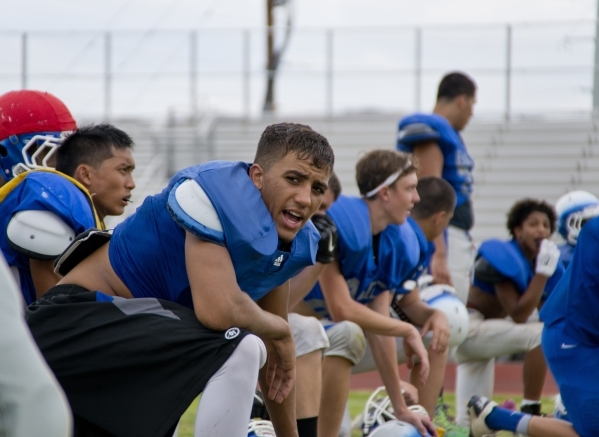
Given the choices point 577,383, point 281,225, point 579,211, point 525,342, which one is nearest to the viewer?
point 281,225

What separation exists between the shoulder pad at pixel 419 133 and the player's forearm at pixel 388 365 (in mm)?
1682

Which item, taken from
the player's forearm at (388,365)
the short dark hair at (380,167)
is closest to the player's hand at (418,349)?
the player's forearm at (388,365)

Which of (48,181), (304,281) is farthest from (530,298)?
(48,181)

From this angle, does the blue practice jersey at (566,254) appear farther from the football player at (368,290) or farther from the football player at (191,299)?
the football player at (191,299)

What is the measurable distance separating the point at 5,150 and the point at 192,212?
1529 millimetres

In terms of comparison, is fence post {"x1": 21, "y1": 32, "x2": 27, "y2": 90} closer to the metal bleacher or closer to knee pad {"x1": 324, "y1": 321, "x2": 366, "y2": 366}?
the metal bleacher

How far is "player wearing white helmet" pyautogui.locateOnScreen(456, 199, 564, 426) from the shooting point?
5.03m

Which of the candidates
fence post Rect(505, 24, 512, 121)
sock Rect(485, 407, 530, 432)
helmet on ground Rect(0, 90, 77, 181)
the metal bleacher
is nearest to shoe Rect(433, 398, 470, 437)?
sock Rect(485, 407, 530, 432)

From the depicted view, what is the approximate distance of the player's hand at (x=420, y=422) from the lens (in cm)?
376

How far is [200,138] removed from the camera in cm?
1278

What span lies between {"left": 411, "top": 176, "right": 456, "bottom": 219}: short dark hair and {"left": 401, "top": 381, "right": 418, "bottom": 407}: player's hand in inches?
40.0

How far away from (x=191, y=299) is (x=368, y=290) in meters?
1.58

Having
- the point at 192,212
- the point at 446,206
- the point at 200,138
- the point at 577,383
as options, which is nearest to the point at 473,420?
the point at 577,383

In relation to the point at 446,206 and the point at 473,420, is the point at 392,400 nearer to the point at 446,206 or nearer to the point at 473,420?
the point at 473,420
